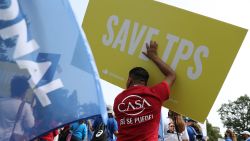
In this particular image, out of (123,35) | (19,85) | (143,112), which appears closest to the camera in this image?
(19,85)

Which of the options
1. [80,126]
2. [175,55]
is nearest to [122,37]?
[175,55]

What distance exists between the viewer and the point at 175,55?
4410mm

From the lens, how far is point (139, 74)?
4.31m

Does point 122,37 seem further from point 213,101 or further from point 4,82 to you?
point 4,82

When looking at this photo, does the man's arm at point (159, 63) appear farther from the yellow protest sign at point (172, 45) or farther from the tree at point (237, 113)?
the tree at point (237, 113)

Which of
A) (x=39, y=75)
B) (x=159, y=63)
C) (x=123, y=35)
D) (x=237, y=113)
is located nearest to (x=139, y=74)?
(x=159, y=63)

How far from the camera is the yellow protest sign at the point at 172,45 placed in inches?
167

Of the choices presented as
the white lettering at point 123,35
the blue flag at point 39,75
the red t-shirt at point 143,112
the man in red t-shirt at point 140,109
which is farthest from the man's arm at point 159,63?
the blue flag at point 39,75

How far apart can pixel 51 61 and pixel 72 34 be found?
242mm

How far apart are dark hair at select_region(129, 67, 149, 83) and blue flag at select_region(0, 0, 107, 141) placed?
1.20 m

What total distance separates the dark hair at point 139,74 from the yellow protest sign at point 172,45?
0.17 meters

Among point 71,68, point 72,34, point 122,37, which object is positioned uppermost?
point 122,37

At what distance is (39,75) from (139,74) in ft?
4.67

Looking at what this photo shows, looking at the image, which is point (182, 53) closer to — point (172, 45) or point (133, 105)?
point (172, 45)
